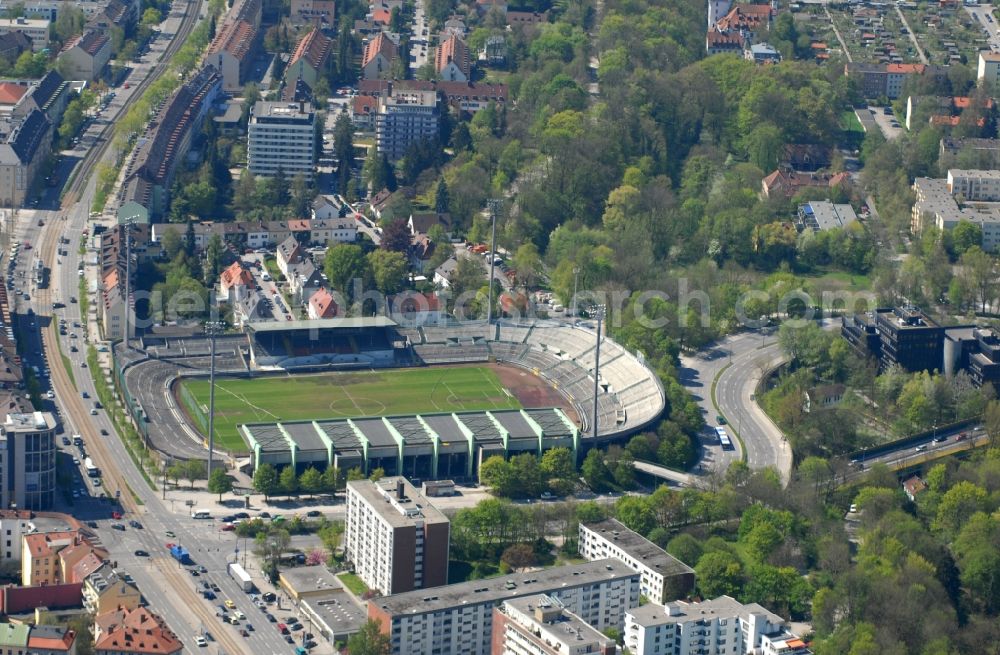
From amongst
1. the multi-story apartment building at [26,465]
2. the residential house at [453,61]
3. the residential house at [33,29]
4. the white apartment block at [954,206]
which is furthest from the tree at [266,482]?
the residential house at [33,29]

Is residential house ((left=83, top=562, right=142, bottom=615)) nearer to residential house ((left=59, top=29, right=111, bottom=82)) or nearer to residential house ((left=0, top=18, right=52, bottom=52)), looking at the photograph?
residential house ((left=59, top=29, right=111, bottom=82))

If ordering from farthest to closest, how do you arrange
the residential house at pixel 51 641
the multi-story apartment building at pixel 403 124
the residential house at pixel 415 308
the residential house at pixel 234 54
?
the residential house at pixel 234 54 → the multi-story apartment building at pixel 403 124 → the residential house at pixel 415 308 → the residential house at pixel 51 641

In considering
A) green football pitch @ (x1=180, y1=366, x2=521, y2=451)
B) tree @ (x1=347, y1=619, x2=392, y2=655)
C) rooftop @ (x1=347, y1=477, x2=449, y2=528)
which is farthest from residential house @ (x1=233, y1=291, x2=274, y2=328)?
tree @ (x1=347, y1=619, x2=392, y2=655)

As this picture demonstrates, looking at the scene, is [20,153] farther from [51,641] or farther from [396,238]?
[51,641]

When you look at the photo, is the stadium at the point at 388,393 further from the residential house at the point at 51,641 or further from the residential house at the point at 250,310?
the residential house at the point at 51,641

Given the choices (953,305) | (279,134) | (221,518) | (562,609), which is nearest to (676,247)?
(953,305)

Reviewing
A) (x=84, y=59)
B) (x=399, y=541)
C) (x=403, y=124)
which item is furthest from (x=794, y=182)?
(x=399, y=541)
